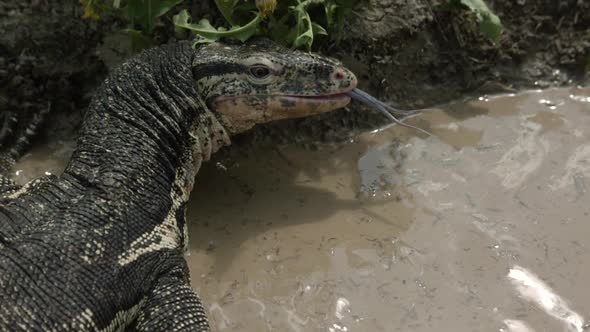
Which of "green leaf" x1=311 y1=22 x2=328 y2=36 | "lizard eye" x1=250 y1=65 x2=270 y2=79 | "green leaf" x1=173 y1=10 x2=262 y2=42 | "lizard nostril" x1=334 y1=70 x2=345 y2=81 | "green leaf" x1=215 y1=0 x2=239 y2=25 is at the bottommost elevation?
"lizard nostril" x1=334 y1=70 x2=345 y2=81

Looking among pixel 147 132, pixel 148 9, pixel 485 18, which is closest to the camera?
pixel 147 132

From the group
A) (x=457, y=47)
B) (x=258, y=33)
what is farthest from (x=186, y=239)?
(x=457, y=47)

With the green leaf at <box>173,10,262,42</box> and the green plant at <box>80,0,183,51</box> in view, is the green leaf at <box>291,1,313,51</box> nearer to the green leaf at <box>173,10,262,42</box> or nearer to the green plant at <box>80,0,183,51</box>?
the green leaf at <box>173,10,262,42</box>

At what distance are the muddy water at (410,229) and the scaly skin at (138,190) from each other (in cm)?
57

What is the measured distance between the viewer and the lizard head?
14.3 ft

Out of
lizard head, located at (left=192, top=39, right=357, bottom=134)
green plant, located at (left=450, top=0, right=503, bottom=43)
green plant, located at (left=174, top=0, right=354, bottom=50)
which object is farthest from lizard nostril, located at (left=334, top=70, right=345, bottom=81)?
green plant, located at (left=450, top=0, right=503, bottom=43)

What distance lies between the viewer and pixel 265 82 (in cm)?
437

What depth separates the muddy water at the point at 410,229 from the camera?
4.22 meters

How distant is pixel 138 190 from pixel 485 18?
3301 mm

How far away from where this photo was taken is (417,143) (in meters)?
5.61

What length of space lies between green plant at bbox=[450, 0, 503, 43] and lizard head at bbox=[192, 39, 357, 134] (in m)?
1.73

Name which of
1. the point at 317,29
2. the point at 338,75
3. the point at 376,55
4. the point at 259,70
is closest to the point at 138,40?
the point at 259,70

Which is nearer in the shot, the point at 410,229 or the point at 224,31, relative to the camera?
the point at 224,31

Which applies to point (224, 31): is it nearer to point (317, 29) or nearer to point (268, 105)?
point (268, 105)
